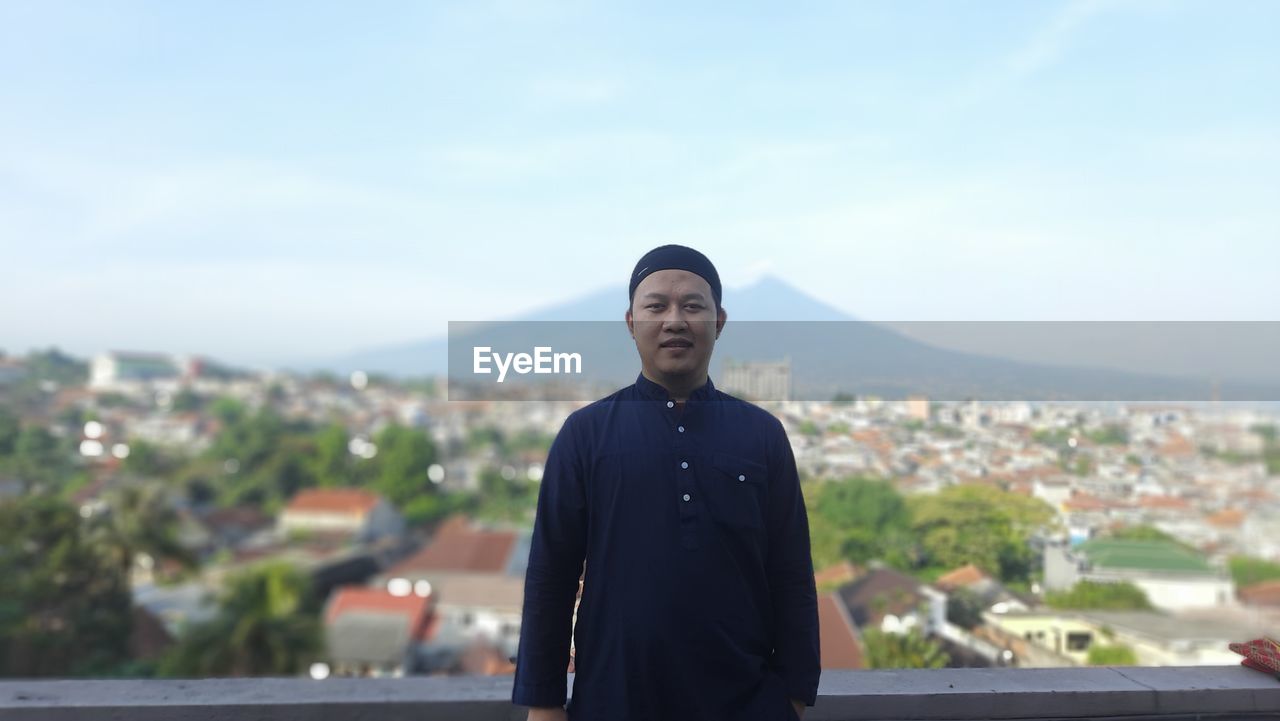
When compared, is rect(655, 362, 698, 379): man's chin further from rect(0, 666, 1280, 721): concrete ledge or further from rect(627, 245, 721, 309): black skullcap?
rect(0, 666, 1280, 721): concrete ledge

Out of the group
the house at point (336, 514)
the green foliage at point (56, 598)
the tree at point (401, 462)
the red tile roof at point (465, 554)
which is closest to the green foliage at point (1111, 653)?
the green foliage at point (56, 598)

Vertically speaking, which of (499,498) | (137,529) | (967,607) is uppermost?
(967,607)

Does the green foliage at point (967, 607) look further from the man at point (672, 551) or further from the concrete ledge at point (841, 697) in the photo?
the man at point (672, 551)

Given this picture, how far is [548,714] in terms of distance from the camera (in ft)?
3.90

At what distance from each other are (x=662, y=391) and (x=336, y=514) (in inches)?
2019

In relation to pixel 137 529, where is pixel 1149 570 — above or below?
above

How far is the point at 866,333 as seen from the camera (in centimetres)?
244

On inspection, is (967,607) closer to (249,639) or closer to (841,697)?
(841,697)

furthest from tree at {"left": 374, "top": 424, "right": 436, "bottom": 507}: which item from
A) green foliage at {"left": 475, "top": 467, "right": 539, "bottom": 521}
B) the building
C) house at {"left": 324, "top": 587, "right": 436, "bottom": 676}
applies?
the building

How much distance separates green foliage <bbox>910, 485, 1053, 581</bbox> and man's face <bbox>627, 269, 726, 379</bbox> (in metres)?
5.11

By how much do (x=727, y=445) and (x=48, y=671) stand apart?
32.7m

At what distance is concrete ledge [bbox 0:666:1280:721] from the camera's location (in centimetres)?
148

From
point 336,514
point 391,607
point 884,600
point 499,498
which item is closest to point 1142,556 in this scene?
point 884,600

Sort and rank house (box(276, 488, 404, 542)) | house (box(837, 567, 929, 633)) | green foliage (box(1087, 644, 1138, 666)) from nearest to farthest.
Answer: green foliage (box(1087, 644, 1138, 666)) → house (box(837, 567, 929, 633)) → house (box(276, 488, 404, 542))
